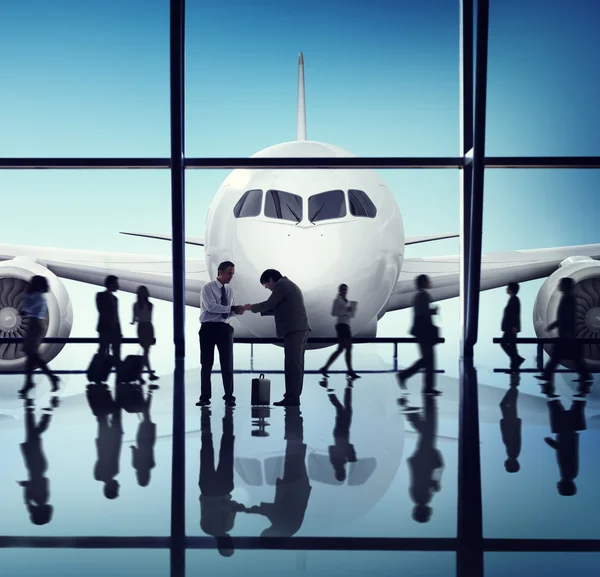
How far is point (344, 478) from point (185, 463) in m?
0.56

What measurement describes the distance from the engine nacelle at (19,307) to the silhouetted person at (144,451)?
3.49 metres

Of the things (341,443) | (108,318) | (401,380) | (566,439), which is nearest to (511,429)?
(566,439)

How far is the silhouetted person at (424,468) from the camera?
171 centimetres

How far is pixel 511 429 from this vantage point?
2865 millimetres

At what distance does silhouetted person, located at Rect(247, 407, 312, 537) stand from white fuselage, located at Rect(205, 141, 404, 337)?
2820mm

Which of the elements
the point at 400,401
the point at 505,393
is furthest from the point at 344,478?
the point at 505,393

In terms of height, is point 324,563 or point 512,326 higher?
point 512,326

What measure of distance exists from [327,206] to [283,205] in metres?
0.39

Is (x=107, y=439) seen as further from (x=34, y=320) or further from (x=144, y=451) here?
(x=34, y=320)

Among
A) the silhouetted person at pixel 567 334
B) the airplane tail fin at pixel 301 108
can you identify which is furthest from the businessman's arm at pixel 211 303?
the airplane tail fin at pixel 301 108

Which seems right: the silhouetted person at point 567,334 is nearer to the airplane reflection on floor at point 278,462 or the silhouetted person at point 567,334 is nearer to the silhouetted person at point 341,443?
the airplane reflection on floor at point 278,462

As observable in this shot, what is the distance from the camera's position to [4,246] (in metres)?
7.13

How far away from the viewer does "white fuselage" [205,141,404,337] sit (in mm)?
5230

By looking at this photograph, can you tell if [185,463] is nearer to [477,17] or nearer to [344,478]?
[344,478]
